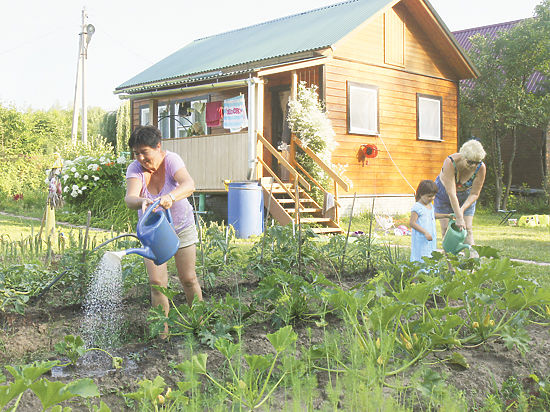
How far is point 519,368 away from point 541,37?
14051 millimetres

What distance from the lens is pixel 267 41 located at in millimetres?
Result: 14125

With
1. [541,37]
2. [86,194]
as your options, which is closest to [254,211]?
[86,194]

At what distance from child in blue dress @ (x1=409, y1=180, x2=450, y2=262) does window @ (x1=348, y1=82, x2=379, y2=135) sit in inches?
312

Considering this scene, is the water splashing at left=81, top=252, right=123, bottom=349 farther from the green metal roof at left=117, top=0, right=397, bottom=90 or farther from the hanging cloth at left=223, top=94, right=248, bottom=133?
the green metal roof at left=117, top=0, right=397, bottom=90

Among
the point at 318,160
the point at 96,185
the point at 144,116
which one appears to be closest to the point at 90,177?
the point at 96,185

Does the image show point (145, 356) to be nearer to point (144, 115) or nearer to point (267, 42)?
point (267, 42)

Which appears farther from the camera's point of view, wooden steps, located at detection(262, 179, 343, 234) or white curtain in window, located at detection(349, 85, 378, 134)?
white curtain in window, located at detection(349, 85, 378, 134)

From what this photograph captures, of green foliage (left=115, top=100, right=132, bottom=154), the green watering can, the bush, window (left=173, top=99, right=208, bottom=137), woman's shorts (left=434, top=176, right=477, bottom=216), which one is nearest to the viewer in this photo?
the green watering can

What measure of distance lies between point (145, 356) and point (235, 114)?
9.72m

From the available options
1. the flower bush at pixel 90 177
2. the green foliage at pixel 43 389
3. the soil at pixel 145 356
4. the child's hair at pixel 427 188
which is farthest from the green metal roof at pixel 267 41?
the green foliage at pixel 43 389

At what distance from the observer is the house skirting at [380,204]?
1241 centimetres

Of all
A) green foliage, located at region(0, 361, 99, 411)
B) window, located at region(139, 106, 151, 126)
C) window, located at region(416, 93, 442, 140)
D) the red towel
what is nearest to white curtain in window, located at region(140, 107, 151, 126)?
window, located at region(139, 106, 151, 126)

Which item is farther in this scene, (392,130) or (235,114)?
(392,130)

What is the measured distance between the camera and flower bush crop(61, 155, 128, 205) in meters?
13.2
